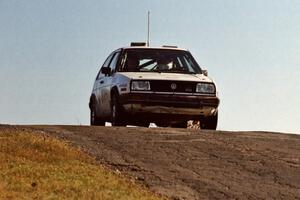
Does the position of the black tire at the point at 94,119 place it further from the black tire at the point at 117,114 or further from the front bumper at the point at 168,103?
the front bumper at the point at 168,103

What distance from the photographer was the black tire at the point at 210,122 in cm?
1582

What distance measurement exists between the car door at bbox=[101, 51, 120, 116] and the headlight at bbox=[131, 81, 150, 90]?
1027mm

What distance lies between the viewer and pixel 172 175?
9.98 metres

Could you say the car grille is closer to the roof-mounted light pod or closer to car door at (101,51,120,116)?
car door at (101,51,120,116)

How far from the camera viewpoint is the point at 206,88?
1539 cm

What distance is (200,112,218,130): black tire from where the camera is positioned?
15820 mm

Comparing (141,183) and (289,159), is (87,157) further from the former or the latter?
(289,159)

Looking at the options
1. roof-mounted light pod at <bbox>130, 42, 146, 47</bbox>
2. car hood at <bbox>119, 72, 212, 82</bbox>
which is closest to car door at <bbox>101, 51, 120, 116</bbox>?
roof-mounted light pod at <bbox>130, 42, 146, 47</bbox>

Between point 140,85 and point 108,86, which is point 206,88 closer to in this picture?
point 140,85

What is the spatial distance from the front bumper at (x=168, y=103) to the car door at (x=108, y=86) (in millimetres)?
1059

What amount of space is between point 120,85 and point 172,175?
5601mm

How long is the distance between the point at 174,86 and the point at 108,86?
1749 millimetres

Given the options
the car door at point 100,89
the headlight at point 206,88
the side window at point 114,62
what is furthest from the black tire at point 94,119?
the headlight at point 206,88

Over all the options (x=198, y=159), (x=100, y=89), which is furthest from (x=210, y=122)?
(x=198, y=159)
